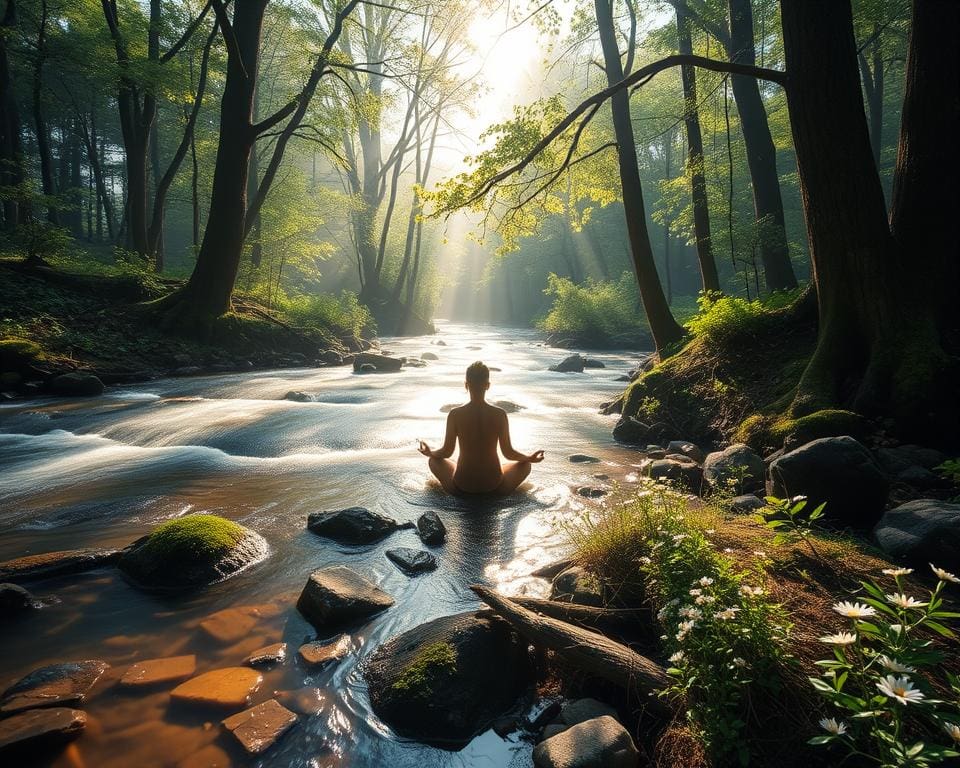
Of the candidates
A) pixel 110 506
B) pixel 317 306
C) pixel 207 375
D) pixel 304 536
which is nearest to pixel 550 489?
pixel 304 536

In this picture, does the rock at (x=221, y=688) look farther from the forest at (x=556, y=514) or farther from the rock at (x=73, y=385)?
the rock at (x=73, y=385)

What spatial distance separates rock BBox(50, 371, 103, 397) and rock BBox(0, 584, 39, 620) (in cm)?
943

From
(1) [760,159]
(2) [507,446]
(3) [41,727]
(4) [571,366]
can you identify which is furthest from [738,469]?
(4) [571,366]

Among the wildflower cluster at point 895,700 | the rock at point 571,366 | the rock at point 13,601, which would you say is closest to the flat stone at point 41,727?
the rock at point 13,601

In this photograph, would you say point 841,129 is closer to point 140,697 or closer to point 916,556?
point 916,556

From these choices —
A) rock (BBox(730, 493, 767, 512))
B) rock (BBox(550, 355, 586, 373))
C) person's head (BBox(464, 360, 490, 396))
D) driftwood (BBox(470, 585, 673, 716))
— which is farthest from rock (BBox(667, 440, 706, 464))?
rock (BBox(550, 355, 586, 373))

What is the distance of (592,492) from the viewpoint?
239 inches

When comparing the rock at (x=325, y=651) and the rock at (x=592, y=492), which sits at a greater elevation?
the rock at (x=592, y=492)

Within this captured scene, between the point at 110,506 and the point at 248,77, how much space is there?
46.4 ft

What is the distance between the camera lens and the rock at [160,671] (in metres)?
2.86

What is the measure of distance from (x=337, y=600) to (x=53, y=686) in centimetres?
154

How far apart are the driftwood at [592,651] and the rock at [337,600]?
0.96 metres

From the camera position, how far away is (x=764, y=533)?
3611 mm

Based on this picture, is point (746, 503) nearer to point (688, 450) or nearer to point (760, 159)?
point (688, 450)
